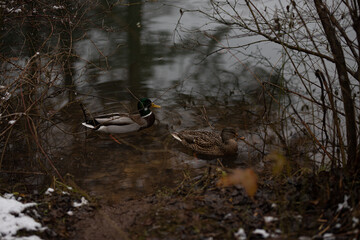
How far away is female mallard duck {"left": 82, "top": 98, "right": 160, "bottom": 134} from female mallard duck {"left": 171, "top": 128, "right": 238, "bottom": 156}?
44.8 inches

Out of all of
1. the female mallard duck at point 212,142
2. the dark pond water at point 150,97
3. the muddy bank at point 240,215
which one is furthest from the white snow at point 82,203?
the female mallard duck at point 212,142

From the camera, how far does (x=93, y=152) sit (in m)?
7.28

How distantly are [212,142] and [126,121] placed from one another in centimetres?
190

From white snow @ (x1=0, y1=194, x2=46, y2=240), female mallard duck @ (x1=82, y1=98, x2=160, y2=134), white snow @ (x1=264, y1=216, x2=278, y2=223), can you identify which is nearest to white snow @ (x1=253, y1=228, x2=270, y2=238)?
white snow @ (x1=264, y1=216, x2=278, y2=223)

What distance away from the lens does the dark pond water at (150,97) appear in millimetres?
6539

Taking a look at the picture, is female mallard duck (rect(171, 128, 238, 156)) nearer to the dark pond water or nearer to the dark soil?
the dark pond water

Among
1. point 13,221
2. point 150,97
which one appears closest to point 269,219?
point 13,221

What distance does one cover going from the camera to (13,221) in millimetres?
3979

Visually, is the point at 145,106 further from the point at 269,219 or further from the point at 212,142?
the point at 269,219

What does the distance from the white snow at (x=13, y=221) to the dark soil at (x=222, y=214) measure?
124mm

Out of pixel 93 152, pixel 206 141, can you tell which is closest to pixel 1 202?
pixel 93 152

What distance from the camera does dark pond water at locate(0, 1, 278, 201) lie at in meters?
6.54

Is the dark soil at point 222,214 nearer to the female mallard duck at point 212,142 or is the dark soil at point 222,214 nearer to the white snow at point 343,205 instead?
the white snow at point 343,205

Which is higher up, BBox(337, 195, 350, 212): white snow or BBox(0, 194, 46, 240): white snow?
BBox(337, 195, 350, 212): white snow
